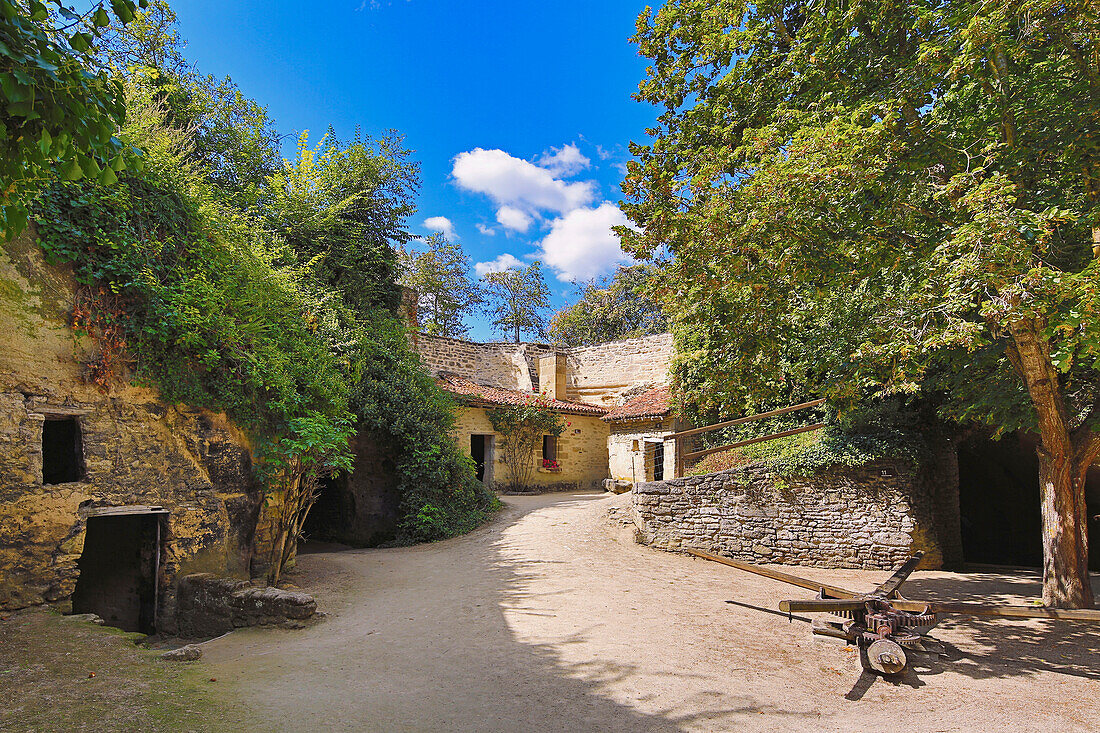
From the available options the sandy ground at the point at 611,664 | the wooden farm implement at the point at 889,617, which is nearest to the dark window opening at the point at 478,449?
the sandy ground at the point at 611,664

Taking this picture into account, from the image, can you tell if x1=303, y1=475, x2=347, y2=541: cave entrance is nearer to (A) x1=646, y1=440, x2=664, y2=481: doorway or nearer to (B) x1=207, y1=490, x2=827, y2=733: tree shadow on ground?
(B) x1=207, y1=490, x2=827, y2=733: tree shadow on ground

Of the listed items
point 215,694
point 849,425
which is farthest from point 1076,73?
point 215,694

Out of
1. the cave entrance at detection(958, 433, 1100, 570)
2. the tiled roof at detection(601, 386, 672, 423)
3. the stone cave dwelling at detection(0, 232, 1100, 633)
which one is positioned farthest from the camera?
the tiled roof at detection(601, 386, 672, 423)

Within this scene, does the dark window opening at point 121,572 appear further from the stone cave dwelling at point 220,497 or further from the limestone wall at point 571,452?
the limestone wall at point 571,452

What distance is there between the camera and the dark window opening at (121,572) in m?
7.03

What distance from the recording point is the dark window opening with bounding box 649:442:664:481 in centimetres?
1674

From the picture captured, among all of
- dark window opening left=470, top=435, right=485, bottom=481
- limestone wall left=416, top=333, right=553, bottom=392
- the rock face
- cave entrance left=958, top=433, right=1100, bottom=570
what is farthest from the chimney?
the rock face

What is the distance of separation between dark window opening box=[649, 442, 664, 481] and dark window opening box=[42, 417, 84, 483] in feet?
44.3

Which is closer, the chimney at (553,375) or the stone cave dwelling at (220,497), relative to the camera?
the stone cave dwelling at (220,497)

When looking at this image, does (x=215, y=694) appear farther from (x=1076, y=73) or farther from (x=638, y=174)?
(x=1076, y=73)

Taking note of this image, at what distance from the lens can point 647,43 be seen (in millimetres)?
7906

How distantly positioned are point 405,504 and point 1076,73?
12.1 meters

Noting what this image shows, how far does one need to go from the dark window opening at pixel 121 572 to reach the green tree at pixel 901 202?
7.26 metres

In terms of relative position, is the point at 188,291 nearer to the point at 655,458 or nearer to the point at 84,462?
the point at 84,462
